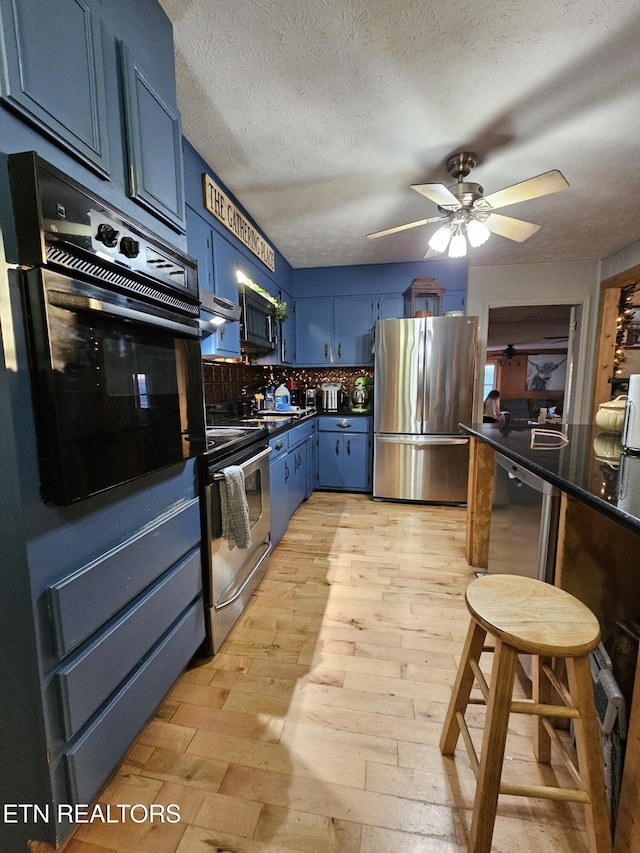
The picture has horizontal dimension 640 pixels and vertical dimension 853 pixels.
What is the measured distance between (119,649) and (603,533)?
1479 mm

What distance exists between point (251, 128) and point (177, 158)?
615 mm

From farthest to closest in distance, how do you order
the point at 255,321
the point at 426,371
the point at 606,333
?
the point at 606,333 < the point at 426,371 < the point at 255,321

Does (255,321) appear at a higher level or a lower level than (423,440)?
higher

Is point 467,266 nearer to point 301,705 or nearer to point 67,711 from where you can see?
point 301,705

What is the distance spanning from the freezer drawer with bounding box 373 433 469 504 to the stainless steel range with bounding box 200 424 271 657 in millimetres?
1637

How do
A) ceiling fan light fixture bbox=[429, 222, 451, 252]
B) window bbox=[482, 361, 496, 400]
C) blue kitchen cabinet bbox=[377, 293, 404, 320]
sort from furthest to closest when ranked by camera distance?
window bbox=[482, 361, 496, 400] → blue kitchen cabinet bbox=[377, 293, 404, 320] → ceiling fan light fixture bbox=[429, 222, 451, 252]

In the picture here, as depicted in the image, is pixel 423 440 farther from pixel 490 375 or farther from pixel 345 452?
pixel 490 375

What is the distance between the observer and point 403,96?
1.47 metres

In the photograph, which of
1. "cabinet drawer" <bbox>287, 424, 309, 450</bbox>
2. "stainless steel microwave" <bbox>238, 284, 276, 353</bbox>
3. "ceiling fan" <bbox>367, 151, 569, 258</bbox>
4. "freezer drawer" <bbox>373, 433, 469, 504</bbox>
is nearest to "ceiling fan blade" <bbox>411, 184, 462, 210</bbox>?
"ceiling fan" <bbox>367, 151, 569, 258</bbox>

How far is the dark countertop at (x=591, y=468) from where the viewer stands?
27.2 inches

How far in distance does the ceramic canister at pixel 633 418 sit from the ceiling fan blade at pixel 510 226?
4.38 ft

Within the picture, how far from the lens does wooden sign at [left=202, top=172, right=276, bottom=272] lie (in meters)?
1.95

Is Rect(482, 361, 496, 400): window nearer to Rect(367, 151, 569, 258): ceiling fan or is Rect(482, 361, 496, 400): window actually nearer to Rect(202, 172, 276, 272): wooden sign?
Rect(367, 151, 569, 258): ceiling fan

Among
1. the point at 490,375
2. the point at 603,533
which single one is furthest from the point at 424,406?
the point at 490,375
